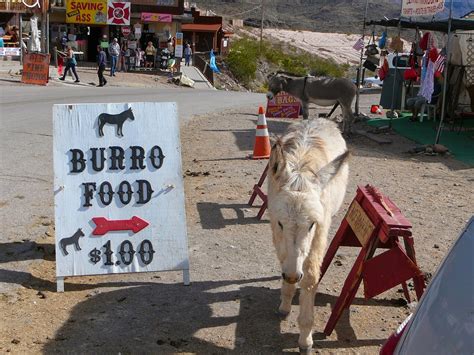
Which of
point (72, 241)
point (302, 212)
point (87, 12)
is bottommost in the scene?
point (72, 241)

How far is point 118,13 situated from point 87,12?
6.69 ft

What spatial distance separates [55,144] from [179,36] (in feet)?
117

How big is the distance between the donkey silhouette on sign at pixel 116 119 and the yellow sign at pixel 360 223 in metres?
2.10

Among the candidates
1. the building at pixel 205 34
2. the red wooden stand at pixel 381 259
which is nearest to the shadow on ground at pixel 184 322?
the red wooden stand at pixel 381 259

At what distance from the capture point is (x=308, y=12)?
358ft

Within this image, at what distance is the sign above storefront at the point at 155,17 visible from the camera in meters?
41.3

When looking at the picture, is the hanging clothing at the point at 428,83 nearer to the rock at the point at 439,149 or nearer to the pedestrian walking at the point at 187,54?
the rock at the point at 439,149

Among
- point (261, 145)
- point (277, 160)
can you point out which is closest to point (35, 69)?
point (261, 145)

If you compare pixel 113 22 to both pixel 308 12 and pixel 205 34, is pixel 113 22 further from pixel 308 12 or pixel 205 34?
pixel 308 12

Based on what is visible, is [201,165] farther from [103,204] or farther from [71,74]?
[71,74]

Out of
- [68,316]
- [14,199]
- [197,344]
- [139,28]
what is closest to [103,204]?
[68,316]

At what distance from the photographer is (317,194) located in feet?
14.8

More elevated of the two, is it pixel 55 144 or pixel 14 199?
pixel 55 144

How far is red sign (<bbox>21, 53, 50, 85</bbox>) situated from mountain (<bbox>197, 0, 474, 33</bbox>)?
2347 inches
